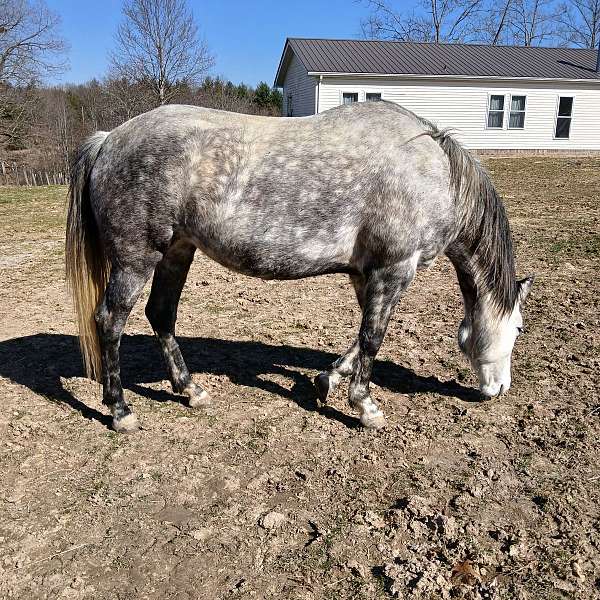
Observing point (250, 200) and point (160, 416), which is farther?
point (160, 416)

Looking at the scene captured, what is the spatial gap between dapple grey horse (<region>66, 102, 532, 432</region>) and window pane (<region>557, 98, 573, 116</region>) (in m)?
23.1

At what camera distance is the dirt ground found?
7.40 feet

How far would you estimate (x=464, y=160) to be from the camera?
3.25 m

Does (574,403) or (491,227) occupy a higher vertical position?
(491,227)

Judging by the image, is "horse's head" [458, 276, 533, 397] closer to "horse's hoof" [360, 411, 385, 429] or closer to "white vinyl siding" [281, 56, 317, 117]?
"horse's hoof" [360, 411, 385, 429]

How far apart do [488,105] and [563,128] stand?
3720mm

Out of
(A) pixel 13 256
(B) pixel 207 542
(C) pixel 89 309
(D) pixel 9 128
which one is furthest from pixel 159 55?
(B) pixel 207 542

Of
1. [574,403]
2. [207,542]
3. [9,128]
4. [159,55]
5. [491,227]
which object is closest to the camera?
[207,542]

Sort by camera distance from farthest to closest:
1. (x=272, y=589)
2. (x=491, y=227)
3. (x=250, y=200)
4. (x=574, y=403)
Result: (x=574, y=403), (x=491, y=227), (x=250, y=200), (x=272, y=589)

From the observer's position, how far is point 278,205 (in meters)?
3.08

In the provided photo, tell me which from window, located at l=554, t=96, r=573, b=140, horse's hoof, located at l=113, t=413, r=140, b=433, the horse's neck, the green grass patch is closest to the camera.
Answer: horse's hoof, located at l=113, t=413, r=140, b=433

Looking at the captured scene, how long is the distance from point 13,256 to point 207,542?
6.47 meters

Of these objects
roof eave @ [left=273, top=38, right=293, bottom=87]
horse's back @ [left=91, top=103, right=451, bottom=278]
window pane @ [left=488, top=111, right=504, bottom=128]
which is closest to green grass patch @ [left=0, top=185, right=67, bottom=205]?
horse's back @ [left=91, top=103, right=451, bottom=278]

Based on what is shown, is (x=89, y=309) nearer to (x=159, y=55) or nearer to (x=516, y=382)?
(x=516, y=382)
